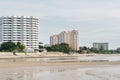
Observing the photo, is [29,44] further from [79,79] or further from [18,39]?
[79,79]

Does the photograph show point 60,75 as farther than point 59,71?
No

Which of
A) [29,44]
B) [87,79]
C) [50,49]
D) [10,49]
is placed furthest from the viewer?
[29,44]

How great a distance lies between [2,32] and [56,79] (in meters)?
178

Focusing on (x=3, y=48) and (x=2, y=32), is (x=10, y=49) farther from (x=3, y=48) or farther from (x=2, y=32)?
(x=2, y=32)

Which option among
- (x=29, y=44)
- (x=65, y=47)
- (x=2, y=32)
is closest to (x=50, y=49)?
(x=65, y=47)

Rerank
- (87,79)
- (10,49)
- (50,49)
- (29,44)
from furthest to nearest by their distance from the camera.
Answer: (29,44)
(50,49)
(10,49)
(87,79)

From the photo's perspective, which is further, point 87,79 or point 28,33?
point 28,33

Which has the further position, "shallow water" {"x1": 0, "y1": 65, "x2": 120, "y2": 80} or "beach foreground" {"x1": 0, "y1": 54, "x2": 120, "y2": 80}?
"beach foreground" {"x1": 0, "y1": 54, "x2": 120, "y2": 80}

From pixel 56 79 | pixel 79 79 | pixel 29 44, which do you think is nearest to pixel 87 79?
pixel 79 79

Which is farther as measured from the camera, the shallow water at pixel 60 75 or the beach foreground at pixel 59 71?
the beach foreground at pixel 59 71

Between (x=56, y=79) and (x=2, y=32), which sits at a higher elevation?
(x=2, y=32)

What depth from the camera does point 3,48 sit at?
134 m

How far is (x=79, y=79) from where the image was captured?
77.7 feet

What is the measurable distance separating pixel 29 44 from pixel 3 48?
2415 inches
